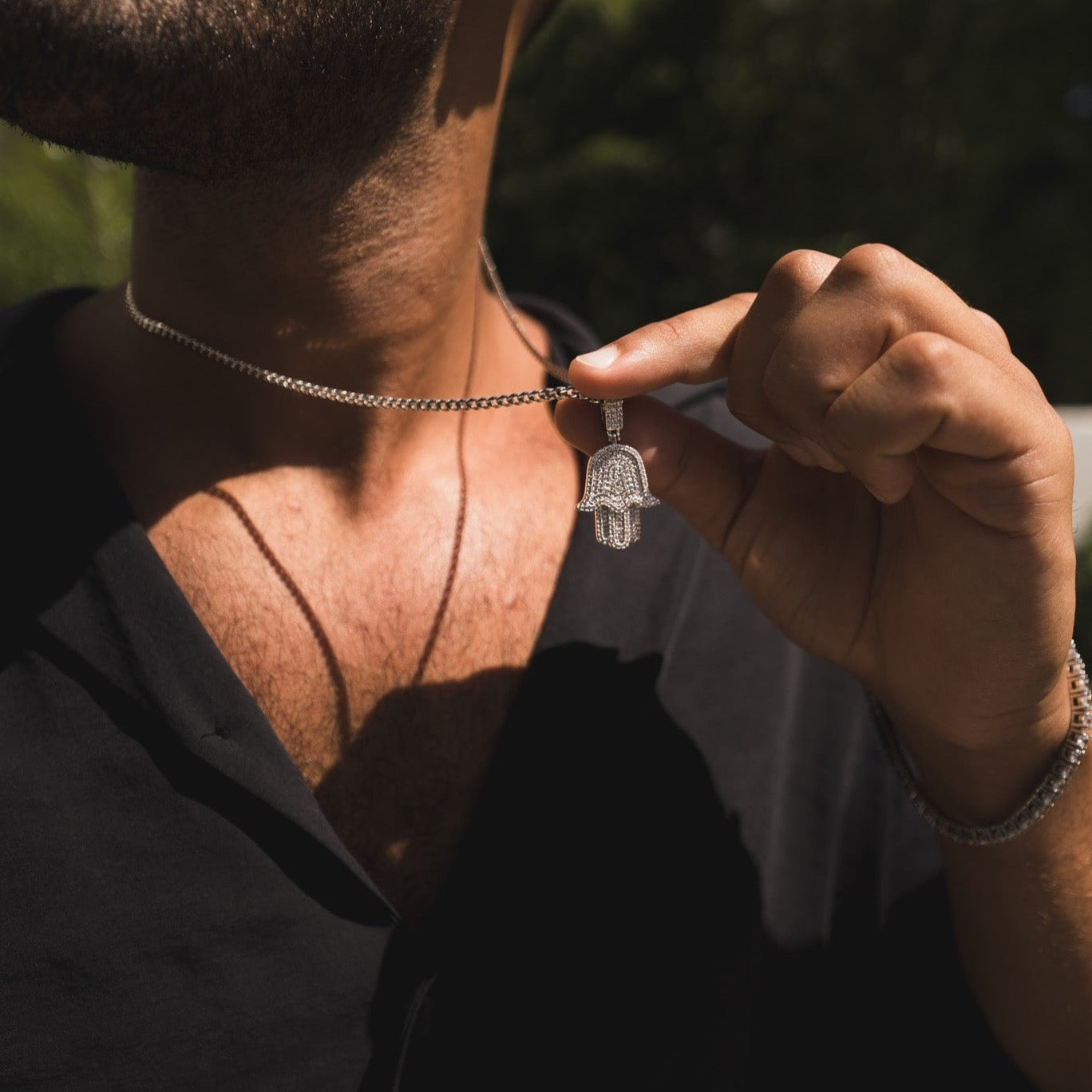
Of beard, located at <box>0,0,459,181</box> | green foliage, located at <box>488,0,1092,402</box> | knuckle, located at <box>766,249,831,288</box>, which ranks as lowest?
green foliage, located at <box>488,0,1092,402</box>

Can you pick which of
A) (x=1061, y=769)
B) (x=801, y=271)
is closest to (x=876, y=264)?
(x=801, y=271)

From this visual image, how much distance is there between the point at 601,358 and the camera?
1.35 metres

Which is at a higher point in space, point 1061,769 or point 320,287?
point 320,287

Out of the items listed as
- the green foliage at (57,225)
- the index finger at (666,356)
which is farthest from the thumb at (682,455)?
the green foliage at (57,225)

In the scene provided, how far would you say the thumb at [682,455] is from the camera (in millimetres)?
1517

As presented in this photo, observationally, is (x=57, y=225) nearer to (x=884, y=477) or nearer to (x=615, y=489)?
(x=615, y=489)

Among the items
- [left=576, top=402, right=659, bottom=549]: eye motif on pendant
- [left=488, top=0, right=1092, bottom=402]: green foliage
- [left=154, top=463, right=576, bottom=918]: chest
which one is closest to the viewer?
[left=576, top=402, right=659, bottom=549]: eye motif on pendant

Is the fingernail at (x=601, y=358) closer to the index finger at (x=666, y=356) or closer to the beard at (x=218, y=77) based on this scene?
the index finger at (x=666, y=356)

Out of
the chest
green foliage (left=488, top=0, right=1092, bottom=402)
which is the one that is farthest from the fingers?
green foliage (left=488, top=0, right=1092, bottom=402)

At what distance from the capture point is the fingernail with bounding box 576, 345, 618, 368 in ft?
4.39

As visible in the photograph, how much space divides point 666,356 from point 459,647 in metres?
0.78

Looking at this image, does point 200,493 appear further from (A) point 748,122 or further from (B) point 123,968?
(A) point 748,122

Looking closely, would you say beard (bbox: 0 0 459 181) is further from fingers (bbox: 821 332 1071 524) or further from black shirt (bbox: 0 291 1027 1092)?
fingers (bbox: 821 332 1071 524)

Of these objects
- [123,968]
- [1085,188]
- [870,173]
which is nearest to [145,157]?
[123,968]
